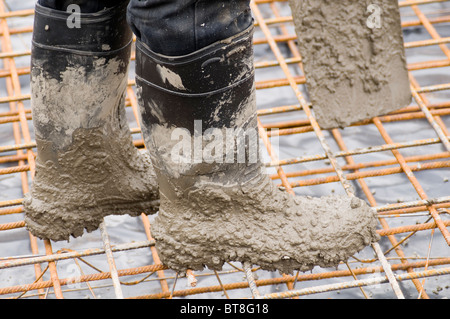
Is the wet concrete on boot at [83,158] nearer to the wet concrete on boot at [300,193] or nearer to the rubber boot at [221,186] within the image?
the rubber boot at [221,186]

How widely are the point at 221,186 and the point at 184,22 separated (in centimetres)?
39

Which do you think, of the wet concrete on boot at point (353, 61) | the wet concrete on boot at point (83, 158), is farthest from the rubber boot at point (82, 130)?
the wet concrete on boot at point (353, 61)

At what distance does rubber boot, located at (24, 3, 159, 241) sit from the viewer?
1479 millimetres

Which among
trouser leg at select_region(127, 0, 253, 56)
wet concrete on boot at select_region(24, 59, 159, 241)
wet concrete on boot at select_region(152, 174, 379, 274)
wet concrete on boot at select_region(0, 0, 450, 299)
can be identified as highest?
trouser leg at select_region(127, 0, 253, 56)

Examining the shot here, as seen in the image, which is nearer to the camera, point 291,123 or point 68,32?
point 68,32

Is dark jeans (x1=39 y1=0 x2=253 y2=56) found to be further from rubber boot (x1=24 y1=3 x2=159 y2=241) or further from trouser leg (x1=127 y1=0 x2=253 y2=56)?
rubber boot (x1=24 y1=3 x2=159 y2=241)

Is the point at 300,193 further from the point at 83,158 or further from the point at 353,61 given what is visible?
the point at 83,158

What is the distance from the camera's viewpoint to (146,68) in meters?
1.36

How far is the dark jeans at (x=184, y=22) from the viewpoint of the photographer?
124cm

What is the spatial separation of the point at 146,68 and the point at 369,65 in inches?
Answer: 37.9

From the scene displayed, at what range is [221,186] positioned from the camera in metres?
1.46

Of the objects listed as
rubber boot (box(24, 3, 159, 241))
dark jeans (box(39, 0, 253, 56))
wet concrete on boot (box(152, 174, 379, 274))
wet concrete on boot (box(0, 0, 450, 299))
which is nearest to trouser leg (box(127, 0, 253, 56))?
dark jeans (box(39, 0, 253, 56))
